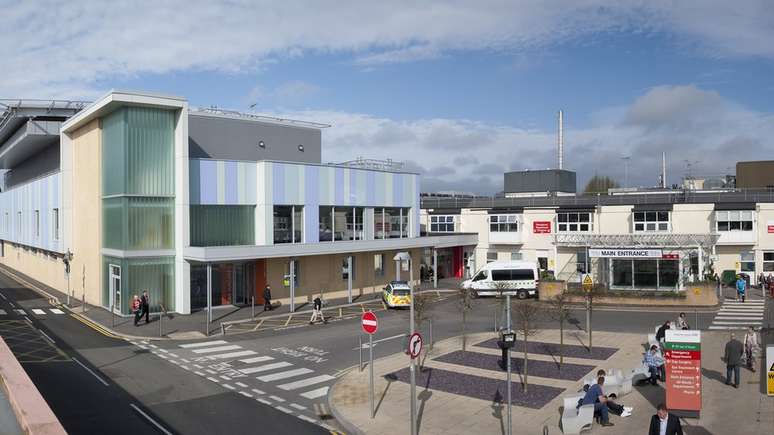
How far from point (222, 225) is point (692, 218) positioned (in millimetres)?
32223

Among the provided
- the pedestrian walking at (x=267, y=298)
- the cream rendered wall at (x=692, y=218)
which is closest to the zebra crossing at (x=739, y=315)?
the cream rendered wall at (x=692, y=218)

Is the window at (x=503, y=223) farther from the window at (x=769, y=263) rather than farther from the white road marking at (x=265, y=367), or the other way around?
the white road marking at (x=265, y=367)

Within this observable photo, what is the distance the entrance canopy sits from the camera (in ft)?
130

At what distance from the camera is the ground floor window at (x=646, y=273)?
40.1 m

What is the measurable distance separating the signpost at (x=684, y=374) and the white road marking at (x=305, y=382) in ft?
34.1

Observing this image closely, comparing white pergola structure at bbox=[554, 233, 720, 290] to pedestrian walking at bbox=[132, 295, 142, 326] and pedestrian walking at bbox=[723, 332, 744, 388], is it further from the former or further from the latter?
pedestrian walking at bbox=[132, 295, 142, 326]

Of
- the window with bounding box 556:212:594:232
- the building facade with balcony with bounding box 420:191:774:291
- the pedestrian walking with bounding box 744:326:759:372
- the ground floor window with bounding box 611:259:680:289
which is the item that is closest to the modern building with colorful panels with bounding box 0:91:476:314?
the building facade with balcony with bounding box 420:191:774:291

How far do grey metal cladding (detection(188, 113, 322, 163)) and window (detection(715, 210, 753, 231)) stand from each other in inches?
1152

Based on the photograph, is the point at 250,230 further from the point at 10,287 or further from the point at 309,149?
the point at 10,287

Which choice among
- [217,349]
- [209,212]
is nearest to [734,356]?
[217,349]

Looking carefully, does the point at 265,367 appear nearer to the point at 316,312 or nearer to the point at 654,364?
the point at 316,312

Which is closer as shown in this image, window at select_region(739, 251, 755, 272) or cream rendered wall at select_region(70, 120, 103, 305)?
cream rendered wall at select_region(70, 120, 103, 305)

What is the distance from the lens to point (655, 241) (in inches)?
1594

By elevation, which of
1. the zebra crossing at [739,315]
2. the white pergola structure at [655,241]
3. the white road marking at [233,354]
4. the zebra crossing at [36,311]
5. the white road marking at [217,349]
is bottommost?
the zebra crossing at [739,315]
